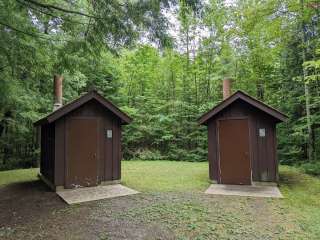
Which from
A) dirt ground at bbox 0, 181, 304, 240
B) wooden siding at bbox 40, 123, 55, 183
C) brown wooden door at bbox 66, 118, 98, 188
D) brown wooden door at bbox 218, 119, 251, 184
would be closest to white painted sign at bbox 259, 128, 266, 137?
brown wooden door at bbox 218, 119, 251, 184

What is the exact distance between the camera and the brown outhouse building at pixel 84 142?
23.0 ft

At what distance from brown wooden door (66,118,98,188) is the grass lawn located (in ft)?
2.65

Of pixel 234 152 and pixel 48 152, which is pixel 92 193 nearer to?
pixel 48 152

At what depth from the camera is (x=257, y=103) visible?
730 cm

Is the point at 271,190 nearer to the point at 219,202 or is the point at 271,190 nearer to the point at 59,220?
the point at 219,202

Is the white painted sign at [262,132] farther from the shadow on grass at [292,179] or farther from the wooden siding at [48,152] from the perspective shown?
the wooden siding at [48,152]

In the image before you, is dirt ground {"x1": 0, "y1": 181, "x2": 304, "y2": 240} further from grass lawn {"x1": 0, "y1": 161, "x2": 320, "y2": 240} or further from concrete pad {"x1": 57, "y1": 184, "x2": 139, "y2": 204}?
concrete pad {"x1": 57, "y1": 184, "x2": 139, "y2": 204}

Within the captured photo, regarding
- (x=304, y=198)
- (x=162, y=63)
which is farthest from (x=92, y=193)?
(x=162, y=63)

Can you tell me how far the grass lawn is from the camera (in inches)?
156

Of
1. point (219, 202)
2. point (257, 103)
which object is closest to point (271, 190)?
point (219, 202)

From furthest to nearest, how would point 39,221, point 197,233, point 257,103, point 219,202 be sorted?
point 257,103, point 219,202, point 39,221, point 197,233

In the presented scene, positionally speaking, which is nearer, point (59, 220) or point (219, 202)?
point (59, 220)

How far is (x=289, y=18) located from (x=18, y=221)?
11.0 meters

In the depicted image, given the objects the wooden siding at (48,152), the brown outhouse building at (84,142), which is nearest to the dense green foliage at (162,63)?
the brown outhouse building at (84,142)
